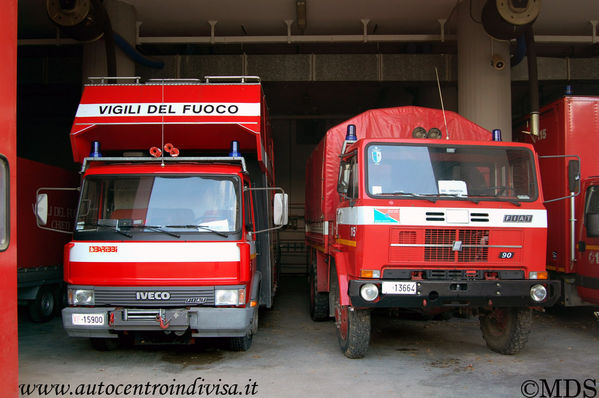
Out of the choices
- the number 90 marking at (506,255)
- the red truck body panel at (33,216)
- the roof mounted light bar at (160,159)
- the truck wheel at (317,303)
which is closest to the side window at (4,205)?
the roof mounted light bar at (160,159)

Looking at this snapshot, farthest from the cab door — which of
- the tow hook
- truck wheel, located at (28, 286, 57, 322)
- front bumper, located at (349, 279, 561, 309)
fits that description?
truck wheel, located at (28, 286, 57, 322)

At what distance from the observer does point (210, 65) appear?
40.8 ft

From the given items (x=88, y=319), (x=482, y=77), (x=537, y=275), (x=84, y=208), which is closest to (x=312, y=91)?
(x=482, y=77)

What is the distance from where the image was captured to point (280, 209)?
655 centimetres

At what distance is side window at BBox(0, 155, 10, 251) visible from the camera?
8.82 ft

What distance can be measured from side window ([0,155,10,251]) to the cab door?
24.1 ft

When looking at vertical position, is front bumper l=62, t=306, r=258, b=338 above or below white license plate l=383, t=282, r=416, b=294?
below

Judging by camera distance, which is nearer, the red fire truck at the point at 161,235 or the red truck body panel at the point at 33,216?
the red fire truck at the point at 161,235

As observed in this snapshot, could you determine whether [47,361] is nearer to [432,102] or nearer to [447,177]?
[447,177]

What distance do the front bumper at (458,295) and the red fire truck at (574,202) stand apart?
7.76 ft

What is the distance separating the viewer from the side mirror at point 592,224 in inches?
281

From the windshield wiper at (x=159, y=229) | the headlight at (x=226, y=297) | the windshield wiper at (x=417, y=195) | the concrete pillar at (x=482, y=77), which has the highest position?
the concrete pillar at (x=482, y=77)

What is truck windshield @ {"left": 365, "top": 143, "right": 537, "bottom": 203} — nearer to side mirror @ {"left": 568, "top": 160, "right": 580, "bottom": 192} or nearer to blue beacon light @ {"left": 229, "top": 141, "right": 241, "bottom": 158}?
side mirror @ {"left": 568, "top": 160, "right": 580, "bottom": 192}

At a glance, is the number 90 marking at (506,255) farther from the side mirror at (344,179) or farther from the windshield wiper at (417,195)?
the side mirror at (344,179)
